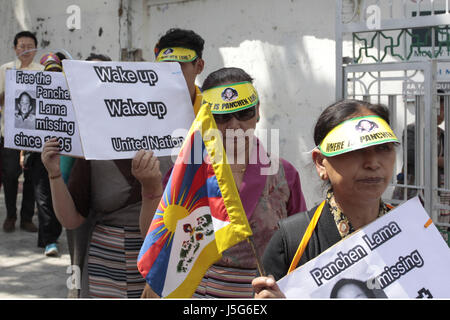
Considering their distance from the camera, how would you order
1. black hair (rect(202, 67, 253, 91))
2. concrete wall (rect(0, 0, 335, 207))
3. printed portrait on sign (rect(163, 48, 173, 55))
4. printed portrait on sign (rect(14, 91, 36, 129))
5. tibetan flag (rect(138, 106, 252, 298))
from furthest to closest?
concrete wall (rect(0, 0, 335, 207)) → printed portrait on sign (rect(163, 48, 173, 55)) → printed portrait on sign (rect(14, 91, 36, 129)) → black hair (rect(202, 67, 253, 91)) → tibetan flag (rect(138, 106, 252, 298))

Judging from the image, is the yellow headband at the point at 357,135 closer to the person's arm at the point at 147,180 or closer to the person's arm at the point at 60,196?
the person's arm at the point at 147,180

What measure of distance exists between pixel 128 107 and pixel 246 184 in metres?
0.66

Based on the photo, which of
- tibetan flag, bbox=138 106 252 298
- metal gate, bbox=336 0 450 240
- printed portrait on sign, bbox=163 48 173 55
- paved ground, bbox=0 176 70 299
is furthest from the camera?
paved ground, bbox=0 176 70 299

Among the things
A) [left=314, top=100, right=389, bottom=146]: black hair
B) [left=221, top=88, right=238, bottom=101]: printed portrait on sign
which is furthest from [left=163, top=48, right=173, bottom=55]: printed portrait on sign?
[left=314, top=100, right=389, bottom=146]: black hair

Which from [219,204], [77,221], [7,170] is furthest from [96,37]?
[219,204]

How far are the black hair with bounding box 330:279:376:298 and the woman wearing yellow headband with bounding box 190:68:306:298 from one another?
78 cm

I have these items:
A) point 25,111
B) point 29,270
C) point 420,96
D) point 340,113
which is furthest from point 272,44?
point 340,113

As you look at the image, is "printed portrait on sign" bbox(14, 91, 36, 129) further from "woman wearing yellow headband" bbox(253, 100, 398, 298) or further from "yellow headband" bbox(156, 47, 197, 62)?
"woman wearing yellow headband" bbox(253, 100, 398, 298)

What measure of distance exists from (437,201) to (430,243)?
3.17m

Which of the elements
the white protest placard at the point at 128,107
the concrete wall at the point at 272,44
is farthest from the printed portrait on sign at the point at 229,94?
the concrete wall at the point at 272,44

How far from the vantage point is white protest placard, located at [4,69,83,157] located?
3348mm

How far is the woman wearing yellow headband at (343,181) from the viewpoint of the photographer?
197 cm

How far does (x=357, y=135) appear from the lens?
1.95m

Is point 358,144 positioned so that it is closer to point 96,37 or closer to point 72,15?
point 96,37
